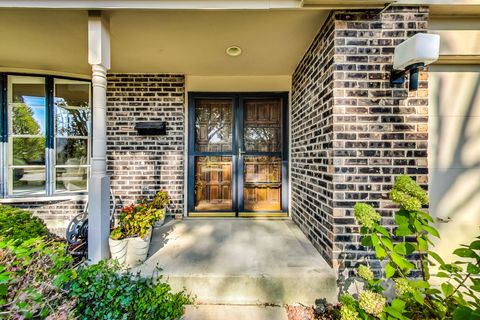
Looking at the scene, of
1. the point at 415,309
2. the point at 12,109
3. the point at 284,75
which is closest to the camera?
the point at 415,309

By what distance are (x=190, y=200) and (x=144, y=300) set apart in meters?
2.00

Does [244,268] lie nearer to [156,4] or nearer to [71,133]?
[156,4]

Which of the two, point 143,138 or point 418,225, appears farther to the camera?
point 143,138

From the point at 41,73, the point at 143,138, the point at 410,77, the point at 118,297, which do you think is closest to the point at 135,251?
the point at 118,297

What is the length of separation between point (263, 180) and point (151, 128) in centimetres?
201

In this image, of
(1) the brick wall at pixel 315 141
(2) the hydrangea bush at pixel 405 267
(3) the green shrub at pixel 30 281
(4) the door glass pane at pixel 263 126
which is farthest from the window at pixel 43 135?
(2) the hydrangea bush at pixel 405 267

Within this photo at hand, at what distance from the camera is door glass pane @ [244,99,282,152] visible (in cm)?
370

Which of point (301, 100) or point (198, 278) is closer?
point (198, 278)

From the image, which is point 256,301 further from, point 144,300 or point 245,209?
point 245,209

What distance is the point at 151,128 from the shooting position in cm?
334

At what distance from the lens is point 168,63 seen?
3057 millimetres

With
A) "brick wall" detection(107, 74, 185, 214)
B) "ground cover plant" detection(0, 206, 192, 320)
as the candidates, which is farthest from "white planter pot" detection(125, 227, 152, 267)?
"brick wall" detection(107, 74, 185, 214)

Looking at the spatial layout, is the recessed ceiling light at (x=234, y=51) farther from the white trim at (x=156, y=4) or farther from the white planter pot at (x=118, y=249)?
the white planter pot at (x=118, y=249)

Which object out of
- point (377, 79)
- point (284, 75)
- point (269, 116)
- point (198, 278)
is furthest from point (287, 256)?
Result: point (284, 75)
